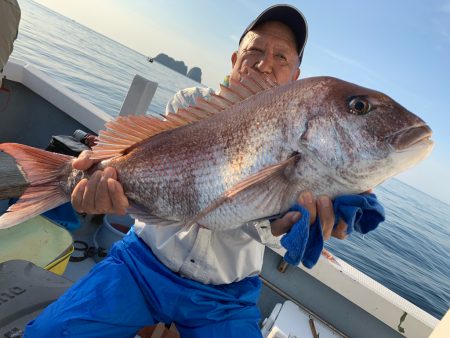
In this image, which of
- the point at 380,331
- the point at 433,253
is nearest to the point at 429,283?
the point at 433,253

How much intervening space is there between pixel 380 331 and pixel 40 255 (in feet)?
12.3

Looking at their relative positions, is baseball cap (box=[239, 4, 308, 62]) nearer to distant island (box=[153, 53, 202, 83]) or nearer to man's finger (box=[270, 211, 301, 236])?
man's finger (box=[270, 211, 301, 236])

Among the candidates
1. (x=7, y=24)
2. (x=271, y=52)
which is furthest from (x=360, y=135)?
(x=7, y=24)

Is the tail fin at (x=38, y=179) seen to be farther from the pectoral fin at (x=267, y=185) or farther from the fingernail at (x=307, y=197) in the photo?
the fingernail at (x=307, y=197)

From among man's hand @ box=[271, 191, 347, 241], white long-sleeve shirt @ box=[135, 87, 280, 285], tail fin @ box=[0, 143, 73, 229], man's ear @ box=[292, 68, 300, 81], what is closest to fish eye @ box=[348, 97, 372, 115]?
man's hand @ box=[271, 191, 347, 241]

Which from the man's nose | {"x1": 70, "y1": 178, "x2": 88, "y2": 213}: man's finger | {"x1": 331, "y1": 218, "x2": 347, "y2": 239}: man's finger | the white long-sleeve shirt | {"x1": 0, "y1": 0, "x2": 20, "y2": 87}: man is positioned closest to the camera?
{"x1": 331, "y1": 218, "x2": 347, "y2": 239}: man's finger

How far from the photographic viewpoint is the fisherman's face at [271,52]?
110 inches

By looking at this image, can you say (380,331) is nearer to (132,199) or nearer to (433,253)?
(132,199)

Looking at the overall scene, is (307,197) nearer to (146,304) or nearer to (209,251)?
(209,251)

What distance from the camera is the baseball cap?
2898 millimetres

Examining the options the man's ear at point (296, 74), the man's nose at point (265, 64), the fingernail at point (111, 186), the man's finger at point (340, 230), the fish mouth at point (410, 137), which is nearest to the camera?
the fish mouth at point (410, 137)

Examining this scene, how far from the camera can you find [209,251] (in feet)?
8.32

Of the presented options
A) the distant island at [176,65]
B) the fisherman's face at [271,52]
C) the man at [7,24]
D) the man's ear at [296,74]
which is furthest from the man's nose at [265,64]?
the distant island at [176,65]

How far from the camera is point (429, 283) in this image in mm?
12961
